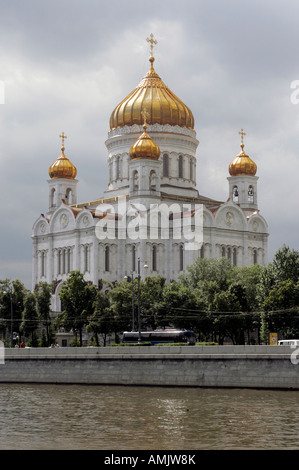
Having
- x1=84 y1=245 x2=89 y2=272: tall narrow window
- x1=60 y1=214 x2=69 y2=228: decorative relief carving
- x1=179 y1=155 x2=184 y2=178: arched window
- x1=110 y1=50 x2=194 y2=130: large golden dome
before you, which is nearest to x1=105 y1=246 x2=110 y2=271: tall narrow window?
x1=84 y1=245 x2=89 y2=272: tall narrow window

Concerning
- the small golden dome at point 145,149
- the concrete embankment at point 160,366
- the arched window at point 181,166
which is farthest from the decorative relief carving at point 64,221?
the concrete embankment at point 160,366

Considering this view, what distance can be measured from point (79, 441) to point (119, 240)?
48.9 m

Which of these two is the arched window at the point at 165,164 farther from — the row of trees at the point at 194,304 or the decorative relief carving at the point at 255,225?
the row of trees at the point at 194,304

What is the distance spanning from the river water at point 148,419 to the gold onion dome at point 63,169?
1670 inches

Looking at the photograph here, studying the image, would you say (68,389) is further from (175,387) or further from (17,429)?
(17,429)

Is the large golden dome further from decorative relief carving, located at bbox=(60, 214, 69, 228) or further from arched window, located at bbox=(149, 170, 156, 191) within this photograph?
decorative relief carving, located at bbox=(60, 214, 69, 228)

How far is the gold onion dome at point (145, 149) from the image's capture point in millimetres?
72562

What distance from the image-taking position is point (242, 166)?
78938 millimetres

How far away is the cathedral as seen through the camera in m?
72.3

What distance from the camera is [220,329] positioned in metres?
55.7

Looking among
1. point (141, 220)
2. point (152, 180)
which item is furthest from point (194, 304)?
point (152, 180)

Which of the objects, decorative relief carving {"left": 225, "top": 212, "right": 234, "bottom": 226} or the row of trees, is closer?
the row of trees

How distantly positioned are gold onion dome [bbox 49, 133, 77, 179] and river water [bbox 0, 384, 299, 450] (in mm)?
42417
